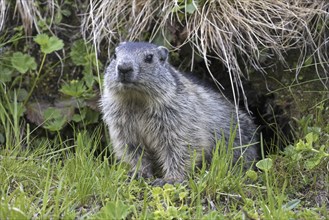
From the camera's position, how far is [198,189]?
170 inches

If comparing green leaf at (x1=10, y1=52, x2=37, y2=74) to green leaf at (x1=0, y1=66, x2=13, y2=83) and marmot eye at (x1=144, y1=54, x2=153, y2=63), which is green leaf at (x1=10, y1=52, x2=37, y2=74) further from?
marmot eye at (x1=144, y1=54, x2=153, y2=63)

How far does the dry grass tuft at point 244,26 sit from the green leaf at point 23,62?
707 millimetres

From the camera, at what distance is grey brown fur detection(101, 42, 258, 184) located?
5.23 m

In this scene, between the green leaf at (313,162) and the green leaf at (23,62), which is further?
the green leaf at (23,62)

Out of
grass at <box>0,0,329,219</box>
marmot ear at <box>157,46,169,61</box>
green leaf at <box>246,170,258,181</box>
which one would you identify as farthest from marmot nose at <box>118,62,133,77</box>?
green leaf at <box>246,170,258,181</box>

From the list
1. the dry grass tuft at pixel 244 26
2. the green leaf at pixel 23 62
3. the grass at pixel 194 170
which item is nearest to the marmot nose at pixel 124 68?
the grass at pixel 194 170

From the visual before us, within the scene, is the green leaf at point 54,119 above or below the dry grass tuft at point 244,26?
below

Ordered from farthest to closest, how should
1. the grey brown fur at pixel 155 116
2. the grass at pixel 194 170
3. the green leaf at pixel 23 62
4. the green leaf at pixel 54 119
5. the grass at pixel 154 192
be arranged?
1. the green leaf at pixel 23 62
2. the green leaf at pixel 54 119
3. the grey brown fur at pixel 155 116
4. the grass at pixel 194 170
5. the grass at pixel 154 192

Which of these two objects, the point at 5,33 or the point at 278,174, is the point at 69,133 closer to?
the point at 5,33

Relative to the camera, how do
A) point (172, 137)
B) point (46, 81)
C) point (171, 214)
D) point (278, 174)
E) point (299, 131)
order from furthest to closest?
point (46, 81) < point (299, 131) < point (172, 137) < point (278, 174) < point (171, 214)

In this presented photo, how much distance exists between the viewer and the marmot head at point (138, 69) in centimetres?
504

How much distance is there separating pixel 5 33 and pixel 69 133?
1207 millimetres

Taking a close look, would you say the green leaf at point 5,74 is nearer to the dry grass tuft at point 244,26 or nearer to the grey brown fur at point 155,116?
the dry grass tuft at point 244,26

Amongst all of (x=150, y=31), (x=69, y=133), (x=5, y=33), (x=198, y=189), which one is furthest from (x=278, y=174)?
(x=5, y=33)
